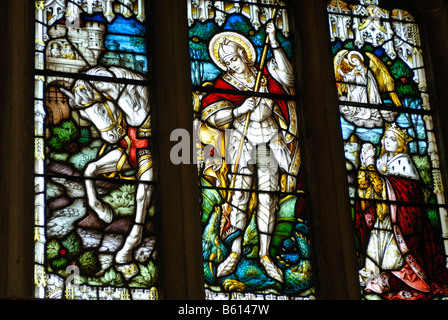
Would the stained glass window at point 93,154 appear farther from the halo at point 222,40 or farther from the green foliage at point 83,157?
the halo at point 222,40

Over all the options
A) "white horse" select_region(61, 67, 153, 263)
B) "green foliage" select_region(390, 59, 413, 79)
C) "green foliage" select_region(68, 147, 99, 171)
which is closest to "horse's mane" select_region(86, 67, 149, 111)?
"white horse" select_region(61, 67, 153, 263)

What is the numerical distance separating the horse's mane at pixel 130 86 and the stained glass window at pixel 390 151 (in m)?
1.74

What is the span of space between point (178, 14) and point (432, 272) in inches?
117

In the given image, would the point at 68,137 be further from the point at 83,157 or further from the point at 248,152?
the point at 248,152

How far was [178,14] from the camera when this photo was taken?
8.55 m

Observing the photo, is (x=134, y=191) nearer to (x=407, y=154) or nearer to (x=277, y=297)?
(x=277, y=297)

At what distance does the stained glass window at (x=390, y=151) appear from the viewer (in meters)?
8.55

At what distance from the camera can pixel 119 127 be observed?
8.32 meters

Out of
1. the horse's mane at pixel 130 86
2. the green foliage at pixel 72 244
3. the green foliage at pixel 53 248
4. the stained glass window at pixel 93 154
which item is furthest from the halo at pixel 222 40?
the green foliage at pixel 53 248

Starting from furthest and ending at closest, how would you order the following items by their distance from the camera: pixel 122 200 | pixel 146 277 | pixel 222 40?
pixel 222 40, pixel 122 200, pixel 146 277

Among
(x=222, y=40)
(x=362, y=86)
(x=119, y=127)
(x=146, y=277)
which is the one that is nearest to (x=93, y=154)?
(x=119, y=127)

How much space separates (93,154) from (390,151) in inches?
102
